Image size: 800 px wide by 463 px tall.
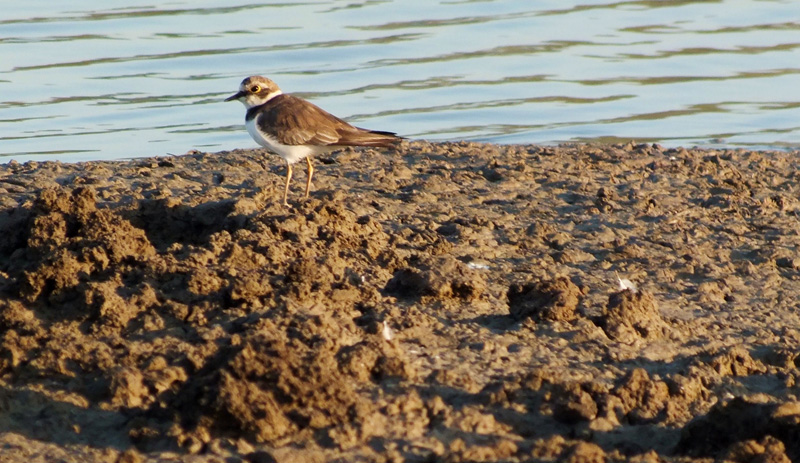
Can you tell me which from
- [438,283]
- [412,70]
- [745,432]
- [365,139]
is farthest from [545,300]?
[412,70]

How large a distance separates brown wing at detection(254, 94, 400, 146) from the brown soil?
377 mm

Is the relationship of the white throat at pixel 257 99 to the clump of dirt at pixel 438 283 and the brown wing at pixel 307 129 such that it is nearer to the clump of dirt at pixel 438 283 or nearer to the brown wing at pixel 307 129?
the brown wing at pixel 307 129

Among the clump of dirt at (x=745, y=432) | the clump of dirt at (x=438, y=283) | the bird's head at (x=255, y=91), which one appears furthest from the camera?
the bird's head at (x=255, y=91)

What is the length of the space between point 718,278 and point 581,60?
947 cm

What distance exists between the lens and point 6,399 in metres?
4.64

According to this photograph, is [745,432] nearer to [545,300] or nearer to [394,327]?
[545,300]

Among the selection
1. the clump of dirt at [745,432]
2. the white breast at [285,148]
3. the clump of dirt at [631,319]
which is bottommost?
the clump of dirt at [745,432]

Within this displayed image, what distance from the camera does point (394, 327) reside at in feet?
17.1

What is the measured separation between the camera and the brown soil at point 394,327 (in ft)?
14.3

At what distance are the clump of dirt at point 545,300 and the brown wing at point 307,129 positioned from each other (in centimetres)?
236

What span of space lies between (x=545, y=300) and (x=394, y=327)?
784mm

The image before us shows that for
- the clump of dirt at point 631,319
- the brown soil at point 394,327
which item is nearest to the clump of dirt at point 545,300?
the brown soil at point 394,327

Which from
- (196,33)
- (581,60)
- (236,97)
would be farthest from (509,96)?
(236,97)

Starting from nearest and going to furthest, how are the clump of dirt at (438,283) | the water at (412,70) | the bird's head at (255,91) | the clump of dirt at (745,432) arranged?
the clump of dirt at (745,432), the clump of dirt at (438,283), the bird's head at (255,91), the water at (412,70)
